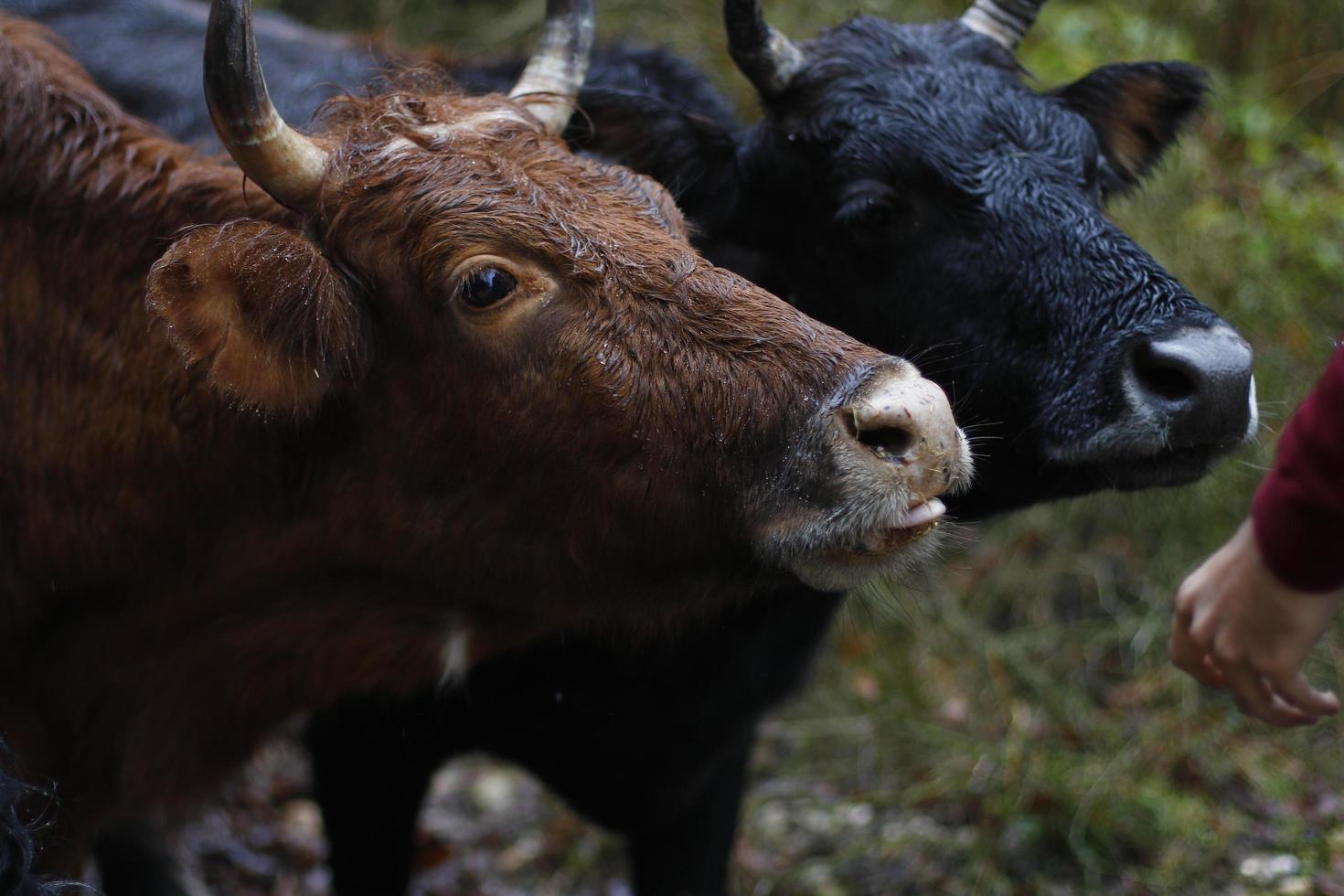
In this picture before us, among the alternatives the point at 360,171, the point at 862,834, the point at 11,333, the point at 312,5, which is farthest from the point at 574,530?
the point at 312,5

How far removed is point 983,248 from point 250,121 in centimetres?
191

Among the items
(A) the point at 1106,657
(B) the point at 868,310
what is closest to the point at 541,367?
(B) the point at 868,310

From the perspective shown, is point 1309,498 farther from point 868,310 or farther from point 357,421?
point 357,421

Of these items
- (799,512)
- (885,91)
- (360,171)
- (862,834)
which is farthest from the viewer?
(862,834)

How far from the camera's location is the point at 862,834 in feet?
19.0

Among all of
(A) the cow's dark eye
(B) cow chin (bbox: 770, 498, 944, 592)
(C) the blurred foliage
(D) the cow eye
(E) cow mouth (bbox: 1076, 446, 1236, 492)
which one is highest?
(A) the cow's dark eye

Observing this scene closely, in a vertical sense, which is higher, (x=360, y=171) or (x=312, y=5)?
(x=360, y=171)

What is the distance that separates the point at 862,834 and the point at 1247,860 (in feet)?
5.10

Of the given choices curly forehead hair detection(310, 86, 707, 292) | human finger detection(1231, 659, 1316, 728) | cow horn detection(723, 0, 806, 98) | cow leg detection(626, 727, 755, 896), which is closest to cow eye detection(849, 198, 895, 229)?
cow horn detection(723, 0, 806, 98)

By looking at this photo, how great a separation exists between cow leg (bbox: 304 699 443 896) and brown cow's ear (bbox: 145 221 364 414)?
A: 1489mm

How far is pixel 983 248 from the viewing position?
3.55m

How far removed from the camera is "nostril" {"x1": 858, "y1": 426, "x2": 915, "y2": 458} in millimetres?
2623

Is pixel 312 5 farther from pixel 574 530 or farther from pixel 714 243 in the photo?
pixel 574 530

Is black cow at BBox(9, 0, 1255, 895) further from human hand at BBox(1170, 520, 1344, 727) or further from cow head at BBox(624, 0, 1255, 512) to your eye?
human hand at BBox(1170, 520, 1344, 727)
